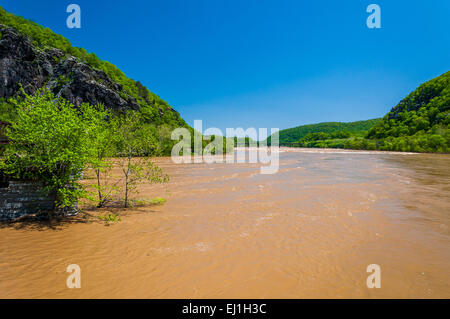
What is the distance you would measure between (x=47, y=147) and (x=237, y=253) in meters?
9.17

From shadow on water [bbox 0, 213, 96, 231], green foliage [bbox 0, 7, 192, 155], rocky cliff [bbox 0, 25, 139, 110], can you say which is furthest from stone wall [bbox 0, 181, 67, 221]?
rocky cliff [bbox 0, 25, 139, 110]

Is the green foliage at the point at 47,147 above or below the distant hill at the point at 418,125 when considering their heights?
below

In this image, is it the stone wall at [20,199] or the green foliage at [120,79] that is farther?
the green foliage at [120,79]

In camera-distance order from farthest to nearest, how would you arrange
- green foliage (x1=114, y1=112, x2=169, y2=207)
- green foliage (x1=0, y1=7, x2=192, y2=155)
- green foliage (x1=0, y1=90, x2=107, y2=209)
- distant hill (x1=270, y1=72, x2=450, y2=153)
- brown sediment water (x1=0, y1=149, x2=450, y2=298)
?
distant hill (x1=270, y1=72, x2=450, y2=153)
green foliage (x1=0, y1=7, x2=192, y2=155)
green foliage (x1=114, y1=112, x2=169, y2=207)
green foliage (x1=0, y1=90, x2=107, y2=209)
brown sediment water (x1=0, y1=149, x2=450, y2=298)

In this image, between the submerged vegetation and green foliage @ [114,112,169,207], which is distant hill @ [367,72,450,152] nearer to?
green foliage @ [114,112,169,207]

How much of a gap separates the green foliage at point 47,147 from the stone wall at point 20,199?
422mm

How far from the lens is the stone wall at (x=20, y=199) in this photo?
9595 millimetres

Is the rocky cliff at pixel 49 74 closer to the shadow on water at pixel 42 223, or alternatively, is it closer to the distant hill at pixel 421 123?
the shadow on water at pixel 42 223

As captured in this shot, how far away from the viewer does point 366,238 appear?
9398 mm

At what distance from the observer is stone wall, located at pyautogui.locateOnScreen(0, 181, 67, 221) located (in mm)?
9595

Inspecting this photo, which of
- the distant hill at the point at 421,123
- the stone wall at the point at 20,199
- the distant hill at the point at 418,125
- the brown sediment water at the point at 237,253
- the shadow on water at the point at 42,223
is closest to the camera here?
the brown sediment water at the point at 237,253

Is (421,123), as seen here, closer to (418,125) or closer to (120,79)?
(418,125)

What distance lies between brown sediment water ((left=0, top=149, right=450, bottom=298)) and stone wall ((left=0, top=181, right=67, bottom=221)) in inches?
28.3

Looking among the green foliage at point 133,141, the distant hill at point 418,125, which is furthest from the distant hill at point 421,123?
the green foliage at point 133,141
